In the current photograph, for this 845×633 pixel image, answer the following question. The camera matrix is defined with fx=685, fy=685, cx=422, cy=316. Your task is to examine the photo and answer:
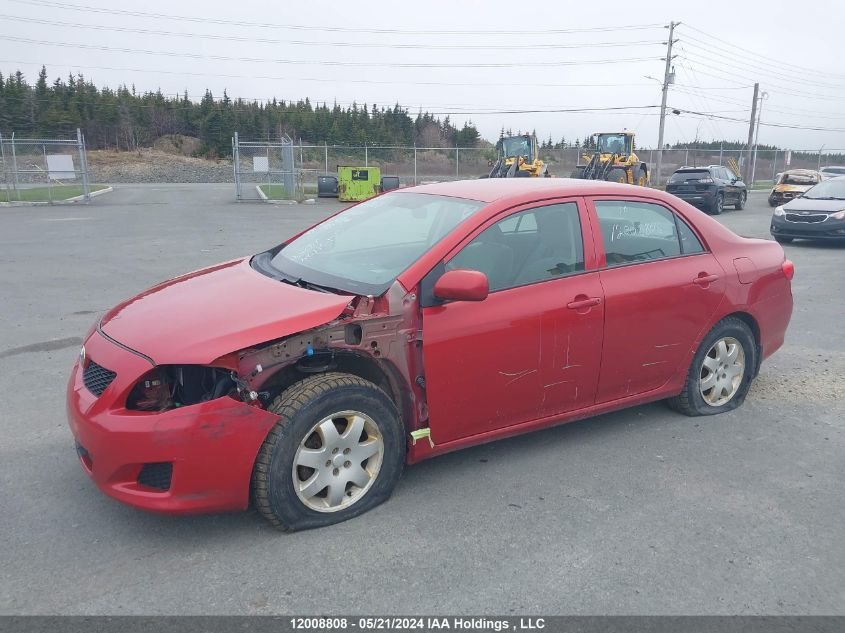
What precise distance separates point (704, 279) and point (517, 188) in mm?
1437

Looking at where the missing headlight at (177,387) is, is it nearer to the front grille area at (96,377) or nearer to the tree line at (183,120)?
the front grille area at (96,377)

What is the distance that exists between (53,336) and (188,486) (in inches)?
176

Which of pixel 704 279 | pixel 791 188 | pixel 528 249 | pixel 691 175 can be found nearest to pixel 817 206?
pixel 691 175

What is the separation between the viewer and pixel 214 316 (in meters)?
3.32

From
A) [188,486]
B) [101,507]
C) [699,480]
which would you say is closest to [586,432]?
[699,480]

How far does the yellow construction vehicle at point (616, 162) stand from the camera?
25031mm

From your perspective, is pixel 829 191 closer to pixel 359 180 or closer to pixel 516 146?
pixel 516 146

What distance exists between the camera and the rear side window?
4.25m

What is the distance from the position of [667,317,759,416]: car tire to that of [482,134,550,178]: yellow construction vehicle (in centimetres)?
2331

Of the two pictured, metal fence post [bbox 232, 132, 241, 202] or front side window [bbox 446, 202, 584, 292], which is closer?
front side window [bbox 446, 202, 584, 292]

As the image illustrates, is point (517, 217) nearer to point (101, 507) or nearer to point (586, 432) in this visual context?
point (586, 432)

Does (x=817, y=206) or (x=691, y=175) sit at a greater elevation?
(x=691, y=175)

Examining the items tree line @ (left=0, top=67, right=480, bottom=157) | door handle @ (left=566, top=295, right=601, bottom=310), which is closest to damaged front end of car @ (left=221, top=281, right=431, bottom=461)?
door handle @ (left=566, top=295, right=601, bottom=310)

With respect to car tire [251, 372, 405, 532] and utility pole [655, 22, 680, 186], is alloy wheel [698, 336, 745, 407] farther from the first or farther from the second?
utility pole [655, 22, 680, 186]
